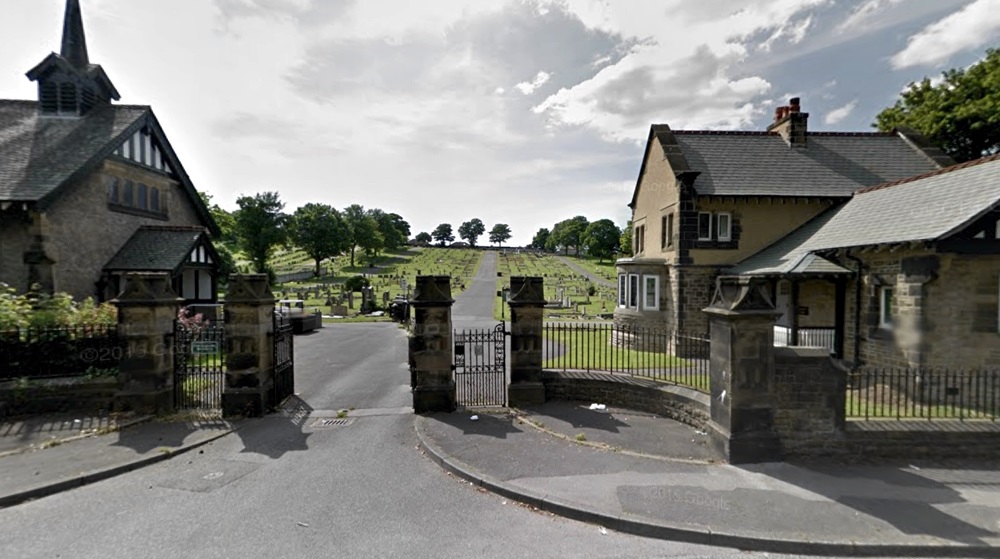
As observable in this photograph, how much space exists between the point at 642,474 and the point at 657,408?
2.85 m

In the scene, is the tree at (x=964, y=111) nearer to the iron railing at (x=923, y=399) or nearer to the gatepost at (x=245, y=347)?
the iron railing at (x=923, y=399)

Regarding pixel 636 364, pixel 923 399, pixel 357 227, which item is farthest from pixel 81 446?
pixel 357 227

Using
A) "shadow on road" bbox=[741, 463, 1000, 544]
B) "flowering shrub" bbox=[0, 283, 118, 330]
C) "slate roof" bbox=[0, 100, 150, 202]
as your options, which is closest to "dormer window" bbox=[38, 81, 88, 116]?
"slate roof" bbox=[0, 100, 150, 202]

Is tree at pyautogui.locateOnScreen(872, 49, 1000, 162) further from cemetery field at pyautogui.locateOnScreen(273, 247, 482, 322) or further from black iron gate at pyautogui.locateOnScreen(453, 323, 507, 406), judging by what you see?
cemetery field at pyautogui.locateOnScreen(273, 247, 482, 322)

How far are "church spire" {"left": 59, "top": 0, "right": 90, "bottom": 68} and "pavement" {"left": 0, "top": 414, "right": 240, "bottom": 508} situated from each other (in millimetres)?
21075

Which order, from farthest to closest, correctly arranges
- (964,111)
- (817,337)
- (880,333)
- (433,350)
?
(964,111) < (817,337) < (880,333) < (433,350)

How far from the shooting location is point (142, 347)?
307 inches

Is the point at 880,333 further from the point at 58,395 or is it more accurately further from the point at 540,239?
the point at 540,239

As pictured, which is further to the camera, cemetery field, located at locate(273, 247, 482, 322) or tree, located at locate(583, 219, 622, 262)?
tree, located at locate(583, 219, 622, 262)

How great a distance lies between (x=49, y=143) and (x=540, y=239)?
138 m

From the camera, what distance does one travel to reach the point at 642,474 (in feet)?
18.5

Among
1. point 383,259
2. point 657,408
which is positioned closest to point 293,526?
point 657,408

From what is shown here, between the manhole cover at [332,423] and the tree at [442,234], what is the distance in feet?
474

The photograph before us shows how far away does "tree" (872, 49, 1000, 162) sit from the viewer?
69.3 ft
